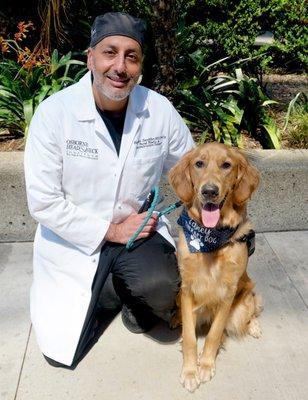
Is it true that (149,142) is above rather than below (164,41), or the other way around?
below

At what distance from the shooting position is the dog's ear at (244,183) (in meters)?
2.56

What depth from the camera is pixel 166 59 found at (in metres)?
4.34

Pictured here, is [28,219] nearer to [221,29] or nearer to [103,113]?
[103,113]

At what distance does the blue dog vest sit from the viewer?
2.57m

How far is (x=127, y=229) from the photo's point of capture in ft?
9.21

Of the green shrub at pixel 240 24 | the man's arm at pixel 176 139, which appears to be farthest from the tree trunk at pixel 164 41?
the man's arm at pixel 176 139

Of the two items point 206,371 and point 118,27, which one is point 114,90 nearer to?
point 118,27

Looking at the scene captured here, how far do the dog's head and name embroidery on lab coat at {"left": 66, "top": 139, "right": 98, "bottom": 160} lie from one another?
0.47 m

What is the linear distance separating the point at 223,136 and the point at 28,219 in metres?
1.97

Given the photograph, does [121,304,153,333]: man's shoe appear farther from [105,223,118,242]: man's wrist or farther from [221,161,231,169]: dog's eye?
[221,161,231,169]: dog's eye

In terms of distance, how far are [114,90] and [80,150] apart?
0.40 meters

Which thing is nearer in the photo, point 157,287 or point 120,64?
point 120,64

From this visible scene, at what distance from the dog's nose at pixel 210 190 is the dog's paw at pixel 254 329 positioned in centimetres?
104

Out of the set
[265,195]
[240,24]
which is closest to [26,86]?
[265,195]
